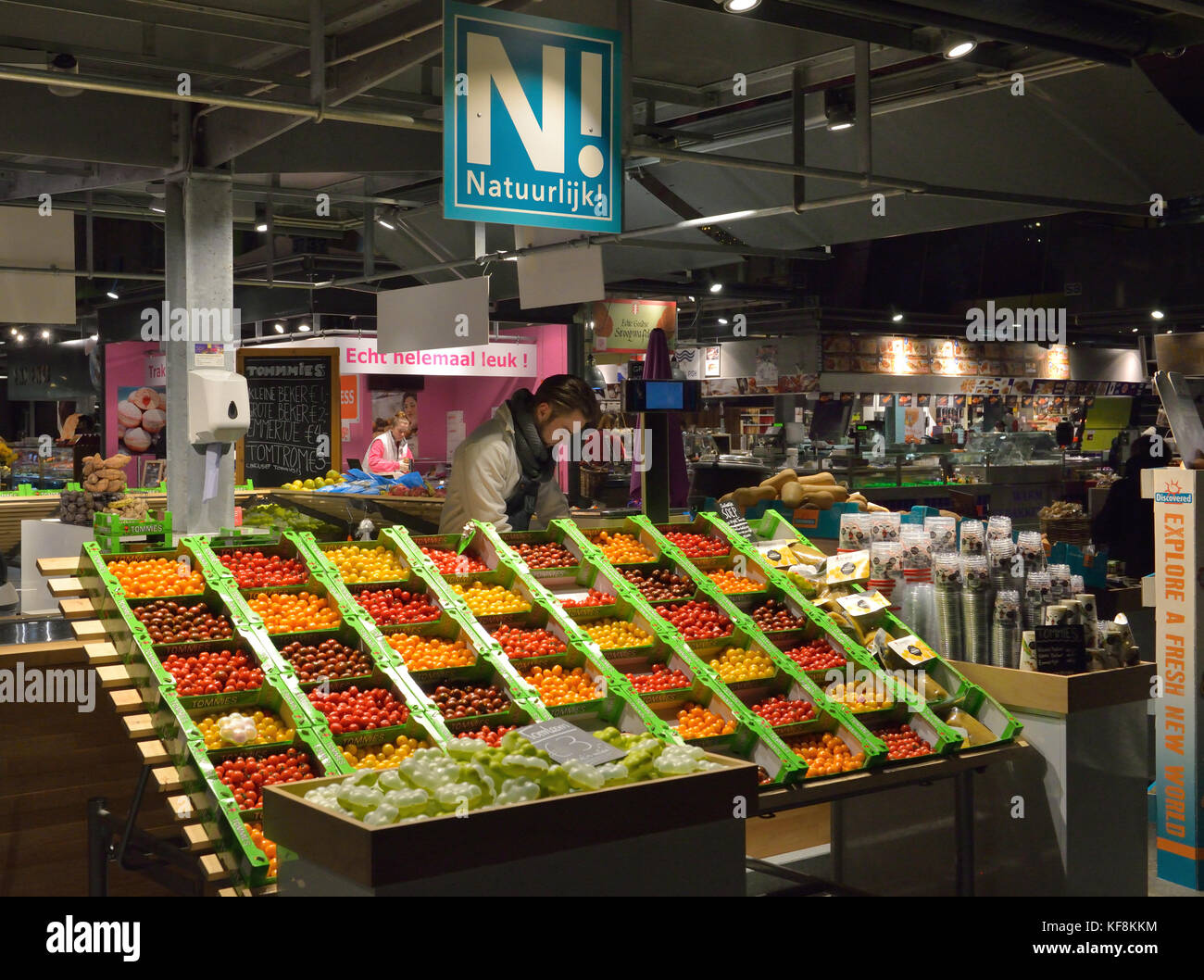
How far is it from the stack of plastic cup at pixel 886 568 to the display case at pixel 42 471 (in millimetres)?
9931

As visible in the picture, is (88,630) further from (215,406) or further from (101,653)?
(215,406)

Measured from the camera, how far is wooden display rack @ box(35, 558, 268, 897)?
3.17 meters

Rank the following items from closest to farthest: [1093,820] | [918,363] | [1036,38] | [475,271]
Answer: [1093,820] → [1036,38] → [475,271] → [918,363]

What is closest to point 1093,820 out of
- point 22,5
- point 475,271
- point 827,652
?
point 827,652

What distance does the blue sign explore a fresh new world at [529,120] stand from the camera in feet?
14.3

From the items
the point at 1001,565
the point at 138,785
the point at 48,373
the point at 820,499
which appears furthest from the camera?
the point at 48,373

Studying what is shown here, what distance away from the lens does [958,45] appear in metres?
5.65

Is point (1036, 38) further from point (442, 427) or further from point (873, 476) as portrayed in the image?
point (442, 427)

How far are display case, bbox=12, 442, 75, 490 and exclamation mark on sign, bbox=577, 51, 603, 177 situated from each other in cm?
943

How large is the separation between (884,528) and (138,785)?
10.5 feet

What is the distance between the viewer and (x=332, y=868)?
8.14ft

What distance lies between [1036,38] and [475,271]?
7.78m

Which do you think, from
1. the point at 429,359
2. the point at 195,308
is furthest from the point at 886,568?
the point at 429,359

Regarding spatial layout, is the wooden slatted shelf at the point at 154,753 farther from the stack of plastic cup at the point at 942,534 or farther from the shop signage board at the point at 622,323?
the shop signage board at the point at 622,323
